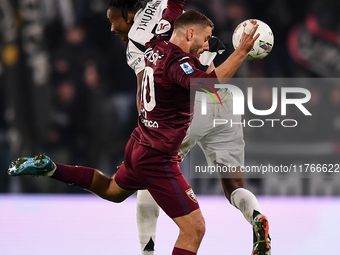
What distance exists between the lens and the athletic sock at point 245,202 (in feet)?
11.9

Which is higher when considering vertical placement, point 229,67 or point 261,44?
point 261,44

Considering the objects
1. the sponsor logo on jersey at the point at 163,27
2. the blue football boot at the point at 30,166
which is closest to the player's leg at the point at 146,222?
the blue football boot at the point at 30,166

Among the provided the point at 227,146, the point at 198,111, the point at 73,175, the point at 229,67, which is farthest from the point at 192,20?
the point at 73,175

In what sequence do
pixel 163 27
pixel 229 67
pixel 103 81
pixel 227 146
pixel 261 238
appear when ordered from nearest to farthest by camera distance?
1. pixel 229 67
2. pixel 261 238
3. pixel 163 27
4. pixel 227 146
5. pixel 103 81

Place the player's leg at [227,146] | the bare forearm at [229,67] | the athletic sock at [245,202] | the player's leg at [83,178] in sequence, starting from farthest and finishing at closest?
the player's leg at [227,146] < the athletic sock at [245,202] < the player's leg at [83,178] < the bare forearm at [229,67]

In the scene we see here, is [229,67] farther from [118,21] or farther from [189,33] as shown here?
[118,21]

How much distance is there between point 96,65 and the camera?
6.78 m

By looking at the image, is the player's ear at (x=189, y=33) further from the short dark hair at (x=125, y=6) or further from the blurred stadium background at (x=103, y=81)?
the blurred stadium background at (x=103, y=81)

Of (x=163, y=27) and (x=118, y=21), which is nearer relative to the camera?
(x=163, y=27)

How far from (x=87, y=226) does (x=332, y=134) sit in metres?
3.39

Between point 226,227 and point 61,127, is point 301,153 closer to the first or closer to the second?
point 226,227

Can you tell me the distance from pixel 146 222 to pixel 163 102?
3.36 feet

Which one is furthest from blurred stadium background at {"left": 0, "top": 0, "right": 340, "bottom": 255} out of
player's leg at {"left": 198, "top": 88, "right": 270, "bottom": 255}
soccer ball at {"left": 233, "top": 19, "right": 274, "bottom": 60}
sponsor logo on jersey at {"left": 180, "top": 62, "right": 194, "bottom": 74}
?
sponsor logo on jersey at {"left": 180, "top": 62, "right": 194, "bottom": 74}

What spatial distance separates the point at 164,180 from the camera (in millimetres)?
3182
